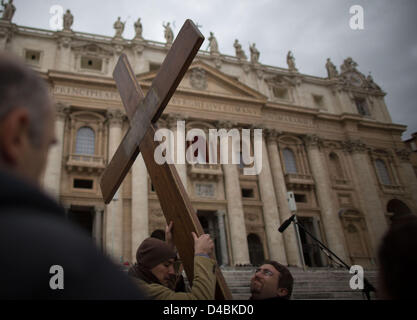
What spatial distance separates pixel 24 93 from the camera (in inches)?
35.8

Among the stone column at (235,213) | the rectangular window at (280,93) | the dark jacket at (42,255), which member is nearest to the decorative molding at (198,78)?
the stone column at (235,213)

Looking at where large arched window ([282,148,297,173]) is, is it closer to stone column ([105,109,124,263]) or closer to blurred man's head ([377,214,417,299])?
stone column ([105,109,124,263])

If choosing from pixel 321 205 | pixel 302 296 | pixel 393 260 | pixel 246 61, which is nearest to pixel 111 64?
pixel 246 61

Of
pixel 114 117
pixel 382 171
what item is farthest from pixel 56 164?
pixel 382 171

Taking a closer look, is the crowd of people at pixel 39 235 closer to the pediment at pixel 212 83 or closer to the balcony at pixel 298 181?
the pediment at pixel 212 83

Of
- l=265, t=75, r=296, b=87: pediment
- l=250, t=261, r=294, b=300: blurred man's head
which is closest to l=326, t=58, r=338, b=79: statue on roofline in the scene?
l=265, t=75, r=296, b=87: pediment

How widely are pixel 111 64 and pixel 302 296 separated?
20210mm

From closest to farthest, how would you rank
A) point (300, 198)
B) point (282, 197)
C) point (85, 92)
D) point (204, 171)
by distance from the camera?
point (85, 92)
point (204, 171)
point (282, 197)
point (300, 198)

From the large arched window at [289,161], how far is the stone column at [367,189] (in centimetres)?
517

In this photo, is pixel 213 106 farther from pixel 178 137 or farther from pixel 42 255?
pixel 42 255

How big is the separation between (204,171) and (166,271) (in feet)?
64.3

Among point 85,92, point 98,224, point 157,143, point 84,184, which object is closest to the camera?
point 157,143

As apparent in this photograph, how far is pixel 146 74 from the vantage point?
22469mm

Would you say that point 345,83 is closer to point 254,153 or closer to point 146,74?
point 254,153
